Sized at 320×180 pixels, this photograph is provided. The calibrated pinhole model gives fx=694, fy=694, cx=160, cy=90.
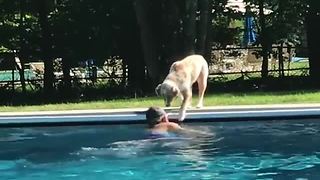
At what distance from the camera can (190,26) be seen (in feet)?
51.4

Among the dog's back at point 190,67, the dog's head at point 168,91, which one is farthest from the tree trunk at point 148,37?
the dog's head at point 168,91

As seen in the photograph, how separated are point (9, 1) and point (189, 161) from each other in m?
10.2

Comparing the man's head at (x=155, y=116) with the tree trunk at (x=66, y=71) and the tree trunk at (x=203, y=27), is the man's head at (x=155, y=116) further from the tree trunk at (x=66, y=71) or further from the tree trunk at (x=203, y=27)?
the tree trunk at (x=66, y=71)

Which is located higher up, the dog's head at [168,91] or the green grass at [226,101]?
the dog's head at [168,91]

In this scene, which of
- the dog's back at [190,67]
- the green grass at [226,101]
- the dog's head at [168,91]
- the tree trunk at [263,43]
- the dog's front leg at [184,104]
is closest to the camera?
the dog's head at [168,91]

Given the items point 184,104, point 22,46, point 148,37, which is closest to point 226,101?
point 184,104

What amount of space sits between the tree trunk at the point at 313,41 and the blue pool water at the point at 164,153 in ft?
24.3

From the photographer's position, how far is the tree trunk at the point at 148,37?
634 inches

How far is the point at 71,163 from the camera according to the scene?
8.54m

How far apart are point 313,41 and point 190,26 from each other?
4.00 metres

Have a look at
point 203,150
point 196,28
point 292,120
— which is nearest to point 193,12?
point 196,28

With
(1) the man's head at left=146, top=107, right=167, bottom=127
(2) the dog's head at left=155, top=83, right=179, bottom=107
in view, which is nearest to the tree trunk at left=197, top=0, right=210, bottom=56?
(2) the dog's head at left=155, top=83, right=179, bottom=107

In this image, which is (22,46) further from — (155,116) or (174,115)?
(155,116)

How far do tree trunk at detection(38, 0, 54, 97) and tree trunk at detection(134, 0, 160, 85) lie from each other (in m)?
2.68
